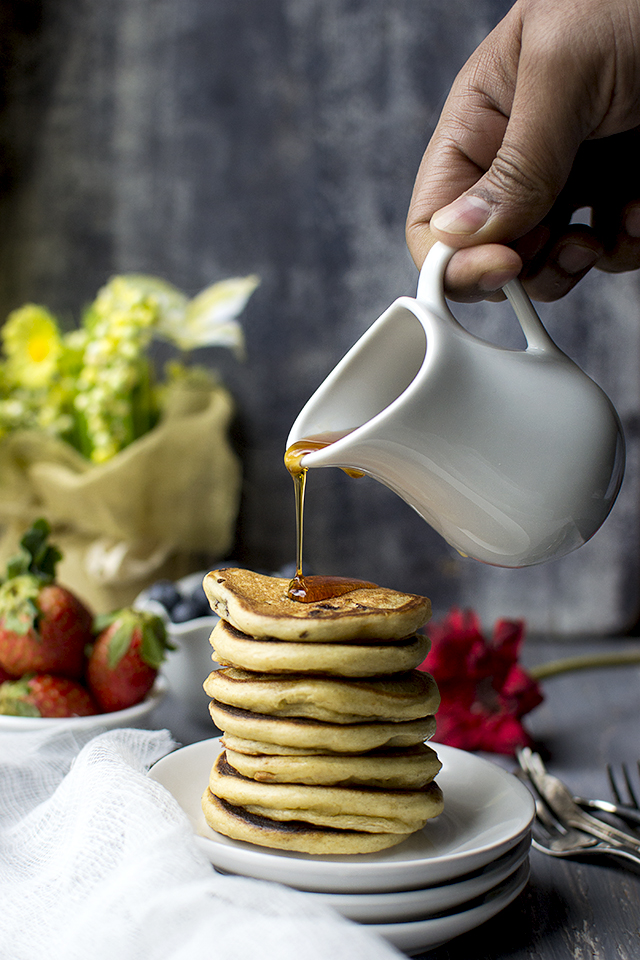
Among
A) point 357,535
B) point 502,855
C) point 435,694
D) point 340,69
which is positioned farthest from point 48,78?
point 502,855

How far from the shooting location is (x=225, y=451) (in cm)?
203

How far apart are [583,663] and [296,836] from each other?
103cm

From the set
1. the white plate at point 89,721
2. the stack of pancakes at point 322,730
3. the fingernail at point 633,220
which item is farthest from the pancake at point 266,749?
the fingernail at point 633,220

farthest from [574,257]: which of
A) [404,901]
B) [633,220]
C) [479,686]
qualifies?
[404,901]

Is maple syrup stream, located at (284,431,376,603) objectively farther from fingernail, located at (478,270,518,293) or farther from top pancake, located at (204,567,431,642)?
fingernail, located at (478,270,518,293)

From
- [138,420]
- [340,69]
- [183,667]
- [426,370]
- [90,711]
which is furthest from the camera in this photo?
[340,69]

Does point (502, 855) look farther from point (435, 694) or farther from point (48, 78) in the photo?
point (48, 78)

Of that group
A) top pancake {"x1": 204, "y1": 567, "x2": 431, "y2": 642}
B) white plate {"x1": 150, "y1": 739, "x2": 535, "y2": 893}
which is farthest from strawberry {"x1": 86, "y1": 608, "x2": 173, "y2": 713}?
top pancake {"x1": 204, "y1": 567, "x2": 431, "y2": 642}

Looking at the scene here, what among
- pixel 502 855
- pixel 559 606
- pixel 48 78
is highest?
pixel 48 78

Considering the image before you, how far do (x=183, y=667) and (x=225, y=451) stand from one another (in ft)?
2.74

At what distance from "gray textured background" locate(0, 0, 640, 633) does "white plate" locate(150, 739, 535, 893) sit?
121 centimetres

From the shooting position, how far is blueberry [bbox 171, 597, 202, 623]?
53.0 inches

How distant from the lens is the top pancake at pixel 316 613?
0.74 m

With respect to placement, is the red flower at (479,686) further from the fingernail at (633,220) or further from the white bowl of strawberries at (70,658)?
the fingernail at (633,220)
